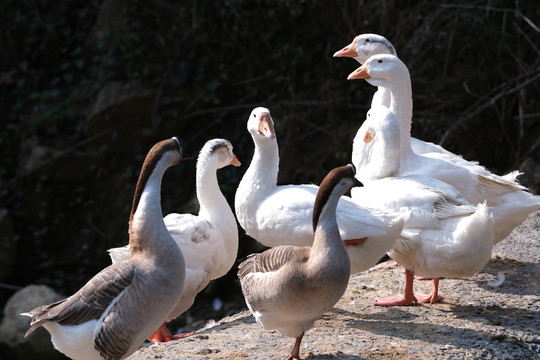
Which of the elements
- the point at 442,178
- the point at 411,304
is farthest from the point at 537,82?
the point at 411,304

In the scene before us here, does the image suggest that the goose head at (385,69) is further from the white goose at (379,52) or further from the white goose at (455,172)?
the white goose at (379,52)

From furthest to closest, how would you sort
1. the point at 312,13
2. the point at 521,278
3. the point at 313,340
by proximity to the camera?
the point at 312,13 → the point at 521,278 → the point at 313,340

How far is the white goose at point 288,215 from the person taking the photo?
483 cm

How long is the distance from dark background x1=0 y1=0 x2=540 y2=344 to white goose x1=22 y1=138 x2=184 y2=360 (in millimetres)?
4529

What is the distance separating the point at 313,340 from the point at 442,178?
2.00 m

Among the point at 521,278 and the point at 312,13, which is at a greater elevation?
the point at 312,13

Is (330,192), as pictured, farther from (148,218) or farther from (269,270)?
(148,218)

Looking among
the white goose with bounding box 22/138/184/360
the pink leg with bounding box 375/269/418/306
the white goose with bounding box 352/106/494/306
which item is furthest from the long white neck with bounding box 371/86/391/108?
the white goose with bounding box 22/138/184/360

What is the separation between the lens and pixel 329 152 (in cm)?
905

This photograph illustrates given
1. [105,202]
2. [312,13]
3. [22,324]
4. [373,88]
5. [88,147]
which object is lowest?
[22,324]

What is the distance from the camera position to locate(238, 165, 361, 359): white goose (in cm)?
402

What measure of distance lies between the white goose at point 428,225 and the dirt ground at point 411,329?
0.26 meters

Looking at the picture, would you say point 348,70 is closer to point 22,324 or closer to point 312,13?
point 312,13

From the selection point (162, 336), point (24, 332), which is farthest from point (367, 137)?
point (24, 332)
